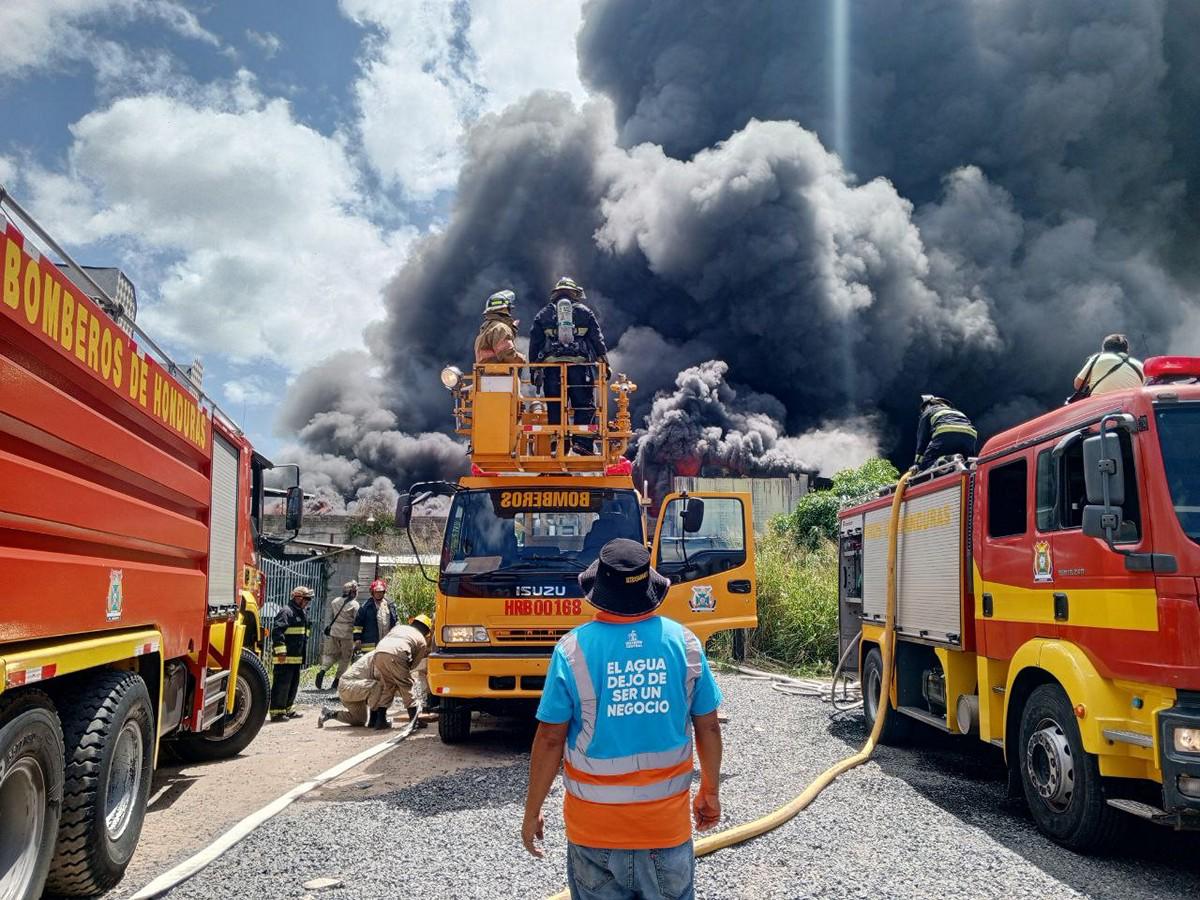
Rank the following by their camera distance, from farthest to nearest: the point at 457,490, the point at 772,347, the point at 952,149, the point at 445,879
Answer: the point at 952,149, the point at 772,347, the point at 457,490, the point at 445,879

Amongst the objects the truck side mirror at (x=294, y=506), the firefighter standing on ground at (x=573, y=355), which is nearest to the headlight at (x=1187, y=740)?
the firefighter standing on ground at (x=573, y=355)

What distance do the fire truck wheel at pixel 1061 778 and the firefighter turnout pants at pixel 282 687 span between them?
6.96 metres

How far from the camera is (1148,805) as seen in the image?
4.12 meters

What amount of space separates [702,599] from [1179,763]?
354 centimetres

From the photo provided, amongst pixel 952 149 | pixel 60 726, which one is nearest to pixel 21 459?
pixel 60 726

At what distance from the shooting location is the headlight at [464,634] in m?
6.68

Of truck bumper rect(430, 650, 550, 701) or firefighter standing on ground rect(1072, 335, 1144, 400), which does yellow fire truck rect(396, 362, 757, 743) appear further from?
firefighter standing on ground rect(1072, 335, 1144, 400)

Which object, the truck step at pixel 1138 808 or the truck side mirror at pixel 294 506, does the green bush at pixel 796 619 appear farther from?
the truck step at pixel 1138 808

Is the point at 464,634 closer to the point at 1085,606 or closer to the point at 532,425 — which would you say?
the point at 532,425

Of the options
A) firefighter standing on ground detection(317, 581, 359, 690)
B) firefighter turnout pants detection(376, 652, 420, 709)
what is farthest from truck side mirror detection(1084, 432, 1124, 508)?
firefighter standing on ground detection(317, 581, 359, 690)

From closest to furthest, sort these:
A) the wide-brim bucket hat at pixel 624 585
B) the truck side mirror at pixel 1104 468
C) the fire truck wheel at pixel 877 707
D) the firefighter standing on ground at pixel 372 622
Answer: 1. the wide-brim bucket hat at pixel 624 585
2. the truck side mirror at pixel 1104 468
3. the fire truck wheel at pixel 877 707
4. the firefighter standing on ground at pixel 372 622

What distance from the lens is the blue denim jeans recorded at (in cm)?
239

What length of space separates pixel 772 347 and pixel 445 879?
3682 centimetres

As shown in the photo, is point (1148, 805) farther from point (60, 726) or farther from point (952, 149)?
point (952, 149)
